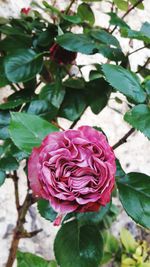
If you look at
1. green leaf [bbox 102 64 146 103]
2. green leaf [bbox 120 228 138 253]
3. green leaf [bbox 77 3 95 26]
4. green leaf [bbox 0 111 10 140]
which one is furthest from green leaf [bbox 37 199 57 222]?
green leaf [bbox 120 228 138 253]

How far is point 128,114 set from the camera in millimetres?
541

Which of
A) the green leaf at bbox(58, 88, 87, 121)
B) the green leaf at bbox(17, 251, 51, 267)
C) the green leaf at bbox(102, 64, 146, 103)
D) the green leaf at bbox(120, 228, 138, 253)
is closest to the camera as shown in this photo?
the green leaf at bbox(102, 64, 146, 103)

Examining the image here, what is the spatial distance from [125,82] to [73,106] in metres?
0.23

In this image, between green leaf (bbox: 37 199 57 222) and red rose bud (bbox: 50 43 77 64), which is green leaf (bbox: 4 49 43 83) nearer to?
red rose bud (bbox: 50 43 77 64)

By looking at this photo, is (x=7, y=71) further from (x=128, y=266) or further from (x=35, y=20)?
(x=128, y=266)

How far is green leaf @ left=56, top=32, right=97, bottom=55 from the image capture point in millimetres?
699

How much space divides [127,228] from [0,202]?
0.58 metres

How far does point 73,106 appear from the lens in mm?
781

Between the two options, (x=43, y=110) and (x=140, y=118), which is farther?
(x=43, y=110)

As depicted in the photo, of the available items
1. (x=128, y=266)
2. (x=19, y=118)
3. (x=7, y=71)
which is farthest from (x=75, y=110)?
(x=128, y=266)

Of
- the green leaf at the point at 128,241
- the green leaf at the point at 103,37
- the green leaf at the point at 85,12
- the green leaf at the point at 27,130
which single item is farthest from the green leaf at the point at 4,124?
the green leaf at the point at 128,241

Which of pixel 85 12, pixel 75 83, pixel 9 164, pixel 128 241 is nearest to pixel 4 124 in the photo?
pixel 9 164

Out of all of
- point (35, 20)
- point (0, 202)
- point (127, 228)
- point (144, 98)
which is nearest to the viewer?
point (144, 98)

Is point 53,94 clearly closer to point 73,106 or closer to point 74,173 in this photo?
point 73,106
